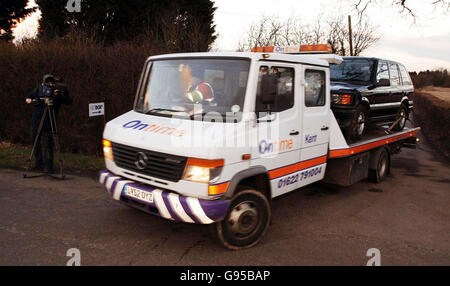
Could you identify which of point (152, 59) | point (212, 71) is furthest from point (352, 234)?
point (152, 59)

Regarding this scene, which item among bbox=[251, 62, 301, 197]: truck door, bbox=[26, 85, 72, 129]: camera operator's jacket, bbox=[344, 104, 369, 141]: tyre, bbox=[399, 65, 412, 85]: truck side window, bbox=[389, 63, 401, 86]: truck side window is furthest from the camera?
bbox=[399, 65, 412, 85]: truck side window

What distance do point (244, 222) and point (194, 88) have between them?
1690 millimetres

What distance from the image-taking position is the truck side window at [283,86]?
4.00 m

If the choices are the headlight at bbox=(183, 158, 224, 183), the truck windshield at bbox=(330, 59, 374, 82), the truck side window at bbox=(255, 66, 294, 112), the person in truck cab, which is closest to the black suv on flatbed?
the truck windshield at bbox=(330, 59, 374, 82)

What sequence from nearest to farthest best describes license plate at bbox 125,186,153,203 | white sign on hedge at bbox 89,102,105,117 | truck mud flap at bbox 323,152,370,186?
license plate at bbox 125,186,153,203 → truck mud flap at bbox 323,152,370,186 → white sign on hedge at bbox 89,102,105,117

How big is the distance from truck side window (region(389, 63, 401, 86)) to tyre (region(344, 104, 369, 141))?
5.92 feet

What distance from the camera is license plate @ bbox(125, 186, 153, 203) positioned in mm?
3752

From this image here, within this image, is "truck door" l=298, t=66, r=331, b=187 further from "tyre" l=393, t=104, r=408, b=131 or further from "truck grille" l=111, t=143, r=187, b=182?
"tyre" l=393, t=104, r=408, b=131

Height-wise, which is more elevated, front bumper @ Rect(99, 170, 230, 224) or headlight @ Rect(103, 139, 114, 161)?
headlight @ Rect(103, 139, 114, 161)

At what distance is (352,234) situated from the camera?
15.0 ft

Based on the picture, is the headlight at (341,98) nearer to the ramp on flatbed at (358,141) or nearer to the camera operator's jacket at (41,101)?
the ramp on flatbed at (358,141)

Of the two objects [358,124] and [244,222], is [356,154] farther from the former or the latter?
[244,222]

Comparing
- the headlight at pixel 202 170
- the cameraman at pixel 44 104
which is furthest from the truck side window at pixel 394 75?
the cameraman at pixel 44 104
